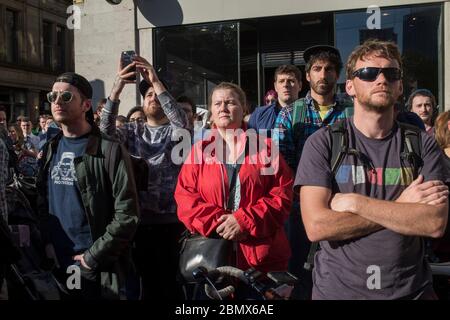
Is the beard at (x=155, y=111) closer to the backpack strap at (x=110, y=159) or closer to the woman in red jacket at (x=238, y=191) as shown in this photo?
the woman in red jacket at (x=238, y=191)

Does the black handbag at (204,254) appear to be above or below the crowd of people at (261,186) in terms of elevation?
below

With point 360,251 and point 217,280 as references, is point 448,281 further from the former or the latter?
point 217,280

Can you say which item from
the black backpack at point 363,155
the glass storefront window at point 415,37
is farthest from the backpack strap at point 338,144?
the glass storefront window at point 415,37

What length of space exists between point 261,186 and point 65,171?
1452 mm

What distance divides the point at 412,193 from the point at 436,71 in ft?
22.7

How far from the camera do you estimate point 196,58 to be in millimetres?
9492

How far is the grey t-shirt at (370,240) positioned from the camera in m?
2.34

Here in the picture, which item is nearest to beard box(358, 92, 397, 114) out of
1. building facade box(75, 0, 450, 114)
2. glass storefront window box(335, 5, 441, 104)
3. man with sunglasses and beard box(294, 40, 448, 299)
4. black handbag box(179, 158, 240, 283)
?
man with sunglasses and beard box(294, 40, 448, 299)

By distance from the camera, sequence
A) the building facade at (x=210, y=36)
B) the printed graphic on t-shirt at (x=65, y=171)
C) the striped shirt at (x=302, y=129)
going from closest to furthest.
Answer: the printed graphic on t-shirt at (x=65, y=171), the striped shirt at (x=302, y=129), the building facade at (x=210, y=36)

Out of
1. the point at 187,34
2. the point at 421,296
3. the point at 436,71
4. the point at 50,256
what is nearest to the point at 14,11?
the point at 187,34

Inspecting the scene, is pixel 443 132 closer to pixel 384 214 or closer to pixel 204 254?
pixel 384 214

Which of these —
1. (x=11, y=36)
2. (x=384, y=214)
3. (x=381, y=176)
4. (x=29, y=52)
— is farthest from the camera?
(x=29, y=52)

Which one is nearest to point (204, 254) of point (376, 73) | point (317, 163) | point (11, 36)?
point (317, 163)

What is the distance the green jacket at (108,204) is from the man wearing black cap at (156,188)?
793 millimetres
